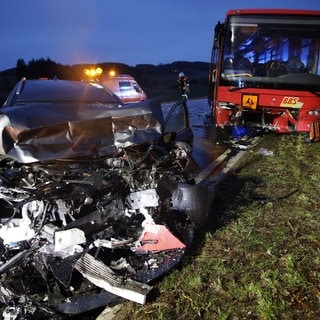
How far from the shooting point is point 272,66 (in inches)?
339

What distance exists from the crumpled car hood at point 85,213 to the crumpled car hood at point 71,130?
1cm

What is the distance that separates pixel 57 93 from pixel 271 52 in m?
5.36

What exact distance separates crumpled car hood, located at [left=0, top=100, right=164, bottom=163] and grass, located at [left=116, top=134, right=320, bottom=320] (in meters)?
1.35

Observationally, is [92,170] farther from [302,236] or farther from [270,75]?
[270,75]

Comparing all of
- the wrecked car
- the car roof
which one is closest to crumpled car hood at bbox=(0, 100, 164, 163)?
the wrecked car

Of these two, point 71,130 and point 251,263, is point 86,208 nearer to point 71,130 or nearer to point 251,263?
point 71,130

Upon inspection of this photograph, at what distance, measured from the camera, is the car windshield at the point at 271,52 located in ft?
27.3

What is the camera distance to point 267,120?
9.06 metres

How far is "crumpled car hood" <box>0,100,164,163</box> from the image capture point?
356cm

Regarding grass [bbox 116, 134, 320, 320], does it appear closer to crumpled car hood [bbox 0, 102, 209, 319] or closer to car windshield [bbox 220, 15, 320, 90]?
crumpled car hood [bbox 0, 102, 209, 319]

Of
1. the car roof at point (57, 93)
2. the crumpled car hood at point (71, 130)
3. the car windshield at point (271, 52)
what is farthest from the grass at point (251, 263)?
the car windshield at point (271, 52)

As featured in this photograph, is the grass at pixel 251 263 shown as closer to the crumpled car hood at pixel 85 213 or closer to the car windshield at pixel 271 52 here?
the crumpled car hood at pixel 85 213

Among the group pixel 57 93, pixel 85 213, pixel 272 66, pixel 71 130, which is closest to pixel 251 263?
A: pixel 85 213

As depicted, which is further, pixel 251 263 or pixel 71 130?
pixel 71 130
